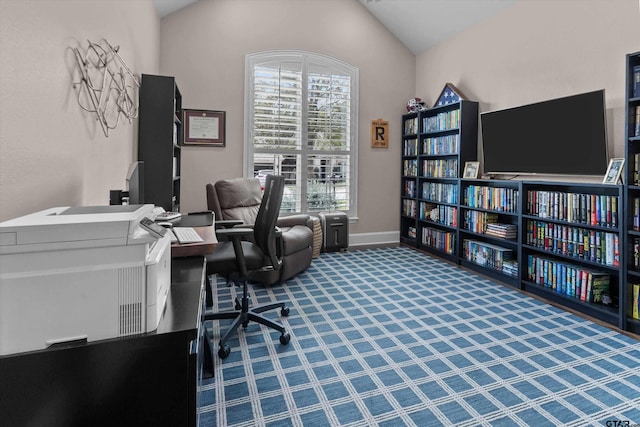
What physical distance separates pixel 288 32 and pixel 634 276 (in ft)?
15.0

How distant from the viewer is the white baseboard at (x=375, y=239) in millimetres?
5352

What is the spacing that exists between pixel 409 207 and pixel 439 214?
27.2 inches

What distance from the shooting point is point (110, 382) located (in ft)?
3.16

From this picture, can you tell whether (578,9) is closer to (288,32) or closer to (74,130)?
(288,32)

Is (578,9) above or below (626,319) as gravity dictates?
above

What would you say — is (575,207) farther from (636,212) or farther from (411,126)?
(411,126)

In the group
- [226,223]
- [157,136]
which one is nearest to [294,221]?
[226,223]

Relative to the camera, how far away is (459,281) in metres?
3.80

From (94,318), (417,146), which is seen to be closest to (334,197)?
(417,146)

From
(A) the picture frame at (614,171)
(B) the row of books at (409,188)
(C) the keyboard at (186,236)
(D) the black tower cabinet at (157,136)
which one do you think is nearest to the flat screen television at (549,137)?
(A) the picture frame at (614,171)

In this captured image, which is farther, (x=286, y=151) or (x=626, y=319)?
(x=286, y=151)

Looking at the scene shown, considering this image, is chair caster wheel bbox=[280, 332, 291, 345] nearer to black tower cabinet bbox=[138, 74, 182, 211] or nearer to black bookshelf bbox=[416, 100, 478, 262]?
black tower cabinet bbox=[138, 74, 182, 211]

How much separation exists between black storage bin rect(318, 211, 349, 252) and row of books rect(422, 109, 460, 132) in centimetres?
165

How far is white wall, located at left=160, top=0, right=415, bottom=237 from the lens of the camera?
4.47 meters
